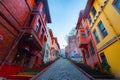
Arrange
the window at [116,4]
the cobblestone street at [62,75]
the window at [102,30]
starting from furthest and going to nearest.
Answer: the window at [102,30] < the window at [116,4] < the cobblestone street at [62,75]

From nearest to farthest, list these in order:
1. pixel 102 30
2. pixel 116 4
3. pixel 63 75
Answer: pixel 63 75
pixel 116 4
pixel 102 30

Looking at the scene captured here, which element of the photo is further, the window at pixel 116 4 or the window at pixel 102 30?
the window at pixel 102 30

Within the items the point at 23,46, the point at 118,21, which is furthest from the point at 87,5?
the point at 23,46

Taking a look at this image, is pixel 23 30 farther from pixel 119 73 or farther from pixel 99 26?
pixel 119 73

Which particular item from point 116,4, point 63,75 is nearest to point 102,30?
point 116,4

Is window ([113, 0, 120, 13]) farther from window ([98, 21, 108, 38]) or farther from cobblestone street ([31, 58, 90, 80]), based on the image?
cobblestone street ([31, 58, 90, 80])

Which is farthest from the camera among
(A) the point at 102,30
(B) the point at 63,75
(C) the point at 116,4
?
(A) the point at 102,30

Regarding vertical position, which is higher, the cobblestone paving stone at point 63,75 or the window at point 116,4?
the window at point 116,4

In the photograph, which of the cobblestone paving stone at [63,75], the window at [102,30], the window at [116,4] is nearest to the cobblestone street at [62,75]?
the cobblestone paving stone at [63,75]

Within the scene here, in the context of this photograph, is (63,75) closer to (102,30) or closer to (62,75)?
(62,75)

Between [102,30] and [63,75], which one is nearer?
[63,75]

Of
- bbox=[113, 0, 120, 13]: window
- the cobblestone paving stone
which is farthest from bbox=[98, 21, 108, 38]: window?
the cobblestone paving stone

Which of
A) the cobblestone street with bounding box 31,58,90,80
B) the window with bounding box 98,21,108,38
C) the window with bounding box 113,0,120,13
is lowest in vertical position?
the cobblestone street with bounding box 31,58,90,80

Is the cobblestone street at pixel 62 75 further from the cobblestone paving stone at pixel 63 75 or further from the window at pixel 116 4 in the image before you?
the window at pixel 116 4
